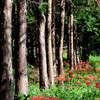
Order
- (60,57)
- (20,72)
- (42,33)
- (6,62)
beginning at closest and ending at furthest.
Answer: (6,62)
(20,72)
(42,33)
(60,57)

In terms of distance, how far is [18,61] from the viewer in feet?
19.9

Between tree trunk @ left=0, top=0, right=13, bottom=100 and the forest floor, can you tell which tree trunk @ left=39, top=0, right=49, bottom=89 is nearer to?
the forest floor

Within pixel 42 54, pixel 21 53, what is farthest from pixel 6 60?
pixel 42 54

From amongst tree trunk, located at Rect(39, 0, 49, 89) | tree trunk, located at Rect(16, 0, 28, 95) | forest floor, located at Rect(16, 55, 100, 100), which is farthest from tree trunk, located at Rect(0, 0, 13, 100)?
tree trunk, located at Rect(39, 0, 49, 89)

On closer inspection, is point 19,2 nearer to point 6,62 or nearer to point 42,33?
point 42,33

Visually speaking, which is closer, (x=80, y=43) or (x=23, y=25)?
(x=23, y=25)

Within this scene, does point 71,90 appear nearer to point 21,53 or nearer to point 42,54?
point 42,54

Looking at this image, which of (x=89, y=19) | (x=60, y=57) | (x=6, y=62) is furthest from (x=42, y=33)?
(x=89, y=19)

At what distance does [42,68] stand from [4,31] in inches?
141

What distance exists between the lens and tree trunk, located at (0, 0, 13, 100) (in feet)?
14.6

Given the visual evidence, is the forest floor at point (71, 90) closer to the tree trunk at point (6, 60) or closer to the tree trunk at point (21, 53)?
the tree trunk at point (21, 53)

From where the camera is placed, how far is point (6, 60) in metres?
4.44

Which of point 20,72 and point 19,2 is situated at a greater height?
point 19,2

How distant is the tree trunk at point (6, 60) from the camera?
444cm
